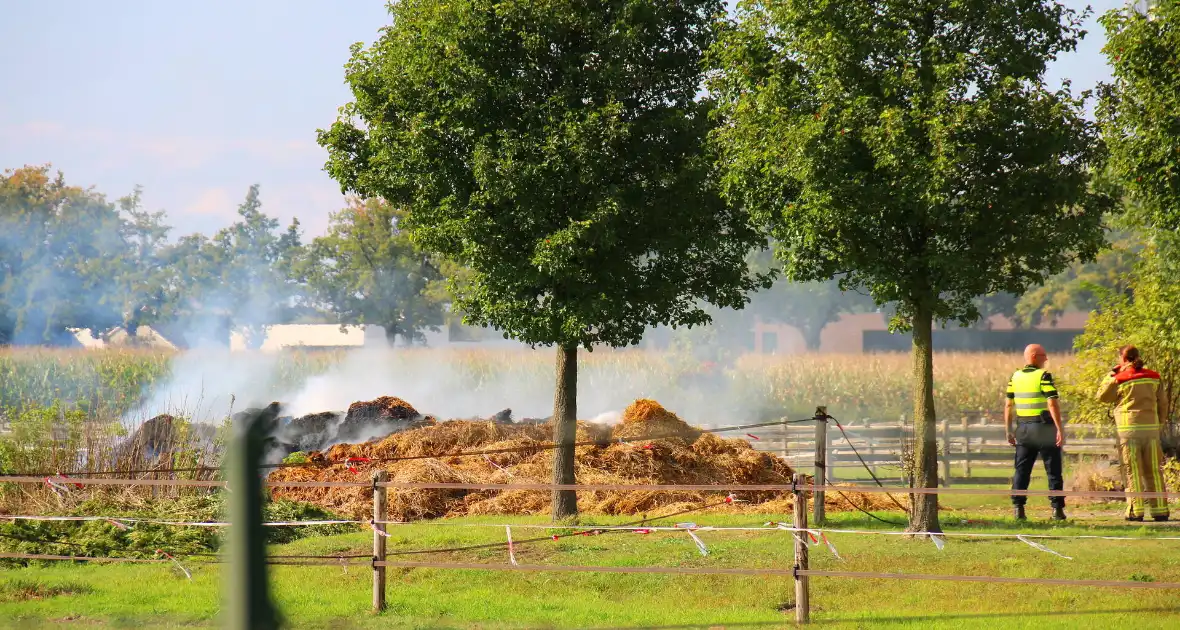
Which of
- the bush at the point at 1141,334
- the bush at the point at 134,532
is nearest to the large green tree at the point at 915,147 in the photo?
the bush at the point at 1141,334

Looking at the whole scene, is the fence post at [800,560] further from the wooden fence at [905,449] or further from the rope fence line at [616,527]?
Result: the wooden fence at [905,449]

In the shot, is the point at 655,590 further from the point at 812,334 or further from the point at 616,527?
the point at 812,334

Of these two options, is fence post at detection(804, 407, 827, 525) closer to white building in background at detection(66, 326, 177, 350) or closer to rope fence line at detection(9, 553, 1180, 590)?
rope fence line at detection(9, 553, 1180, 590)

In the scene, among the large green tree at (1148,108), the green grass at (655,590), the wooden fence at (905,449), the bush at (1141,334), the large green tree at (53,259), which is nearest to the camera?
the green grass at (655,590)

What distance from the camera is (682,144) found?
47.0 feet

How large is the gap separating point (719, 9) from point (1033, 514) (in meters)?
7.41

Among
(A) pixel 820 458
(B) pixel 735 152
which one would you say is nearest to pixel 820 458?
(A) pixel 820 458

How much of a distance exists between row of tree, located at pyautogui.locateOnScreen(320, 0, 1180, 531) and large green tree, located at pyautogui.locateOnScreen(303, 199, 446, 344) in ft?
133

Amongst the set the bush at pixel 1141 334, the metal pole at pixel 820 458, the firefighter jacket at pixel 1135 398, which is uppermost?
the bush at pixel 1141 334

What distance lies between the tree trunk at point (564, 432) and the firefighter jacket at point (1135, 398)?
6342 mm

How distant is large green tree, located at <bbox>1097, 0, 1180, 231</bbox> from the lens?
12.7m

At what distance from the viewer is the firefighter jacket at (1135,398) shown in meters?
14.0

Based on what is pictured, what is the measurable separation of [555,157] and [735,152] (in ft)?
6.43

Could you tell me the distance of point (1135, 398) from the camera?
14.1 meters
